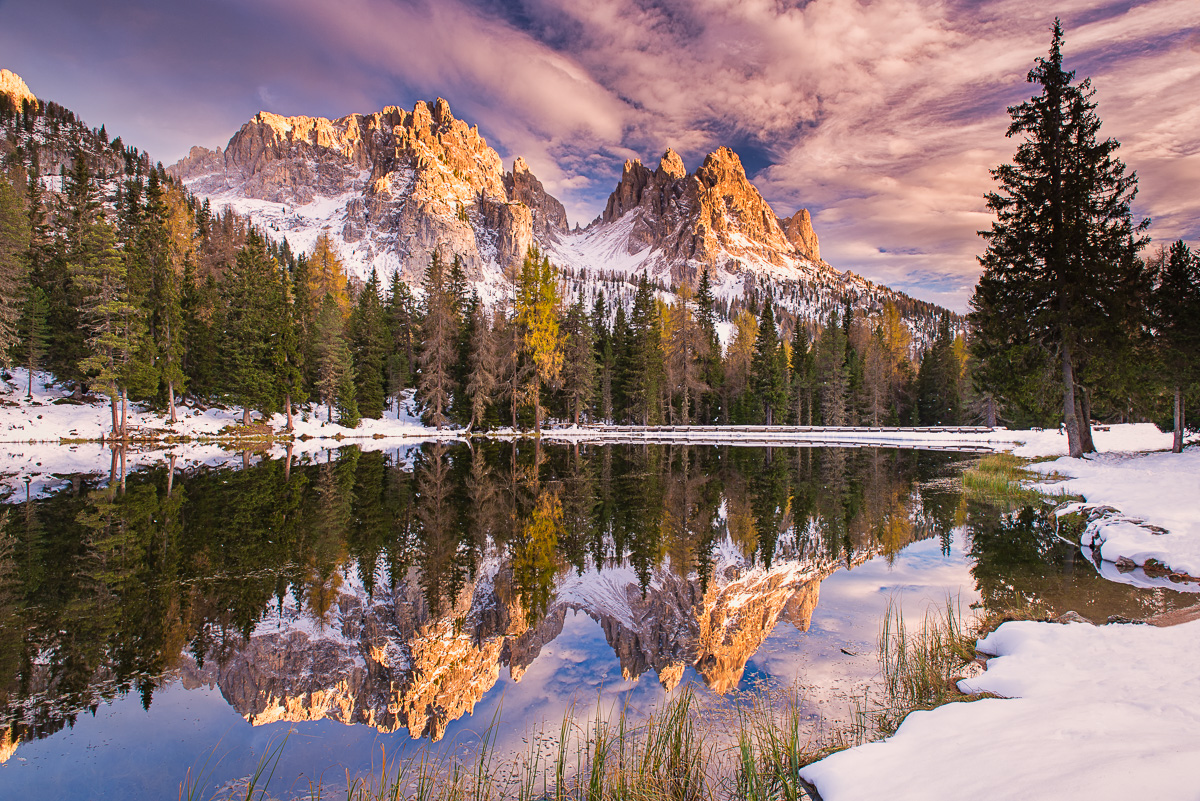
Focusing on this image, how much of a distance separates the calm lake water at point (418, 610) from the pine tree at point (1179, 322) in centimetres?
1230

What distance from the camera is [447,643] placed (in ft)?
23.0

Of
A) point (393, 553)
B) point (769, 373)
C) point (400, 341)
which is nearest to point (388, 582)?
point (393, 553)

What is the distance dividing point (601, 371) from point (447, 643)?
53.6 metres

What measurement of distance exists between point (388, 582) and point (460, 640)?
283 centimetres

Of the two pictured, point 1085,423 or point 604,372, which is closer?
point 1085,423

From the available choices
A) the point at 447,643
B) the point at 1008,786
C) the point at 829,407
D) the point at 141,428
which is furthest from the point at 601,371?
the point at 1008,786

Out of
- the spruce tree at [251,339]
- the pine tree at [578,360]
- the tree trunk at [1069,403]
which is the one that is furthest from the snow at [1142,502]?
the spruce tree at [251,339]

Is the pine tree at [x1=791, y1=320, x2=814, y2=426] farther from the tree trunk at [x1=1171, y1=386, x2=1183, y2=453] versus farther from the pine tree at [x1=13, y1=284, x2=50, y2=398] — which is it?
the pine tree at [x1=13, y1=284, x2=50, y2=398]

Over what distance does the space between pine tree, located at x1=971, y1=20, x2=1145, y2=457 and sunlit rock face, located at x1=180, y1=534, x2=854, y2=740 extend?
19.4m

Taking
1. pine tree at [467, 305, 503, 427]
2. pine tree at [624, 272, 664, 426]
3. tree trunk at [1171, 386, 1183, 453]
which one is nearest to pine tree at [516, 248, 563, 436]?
pine tree at [467, 305, 503, 427]

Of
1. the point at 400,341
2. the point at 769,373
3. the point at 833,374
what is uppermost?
the point at 400,341

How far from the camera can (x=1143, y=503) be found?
1271cm

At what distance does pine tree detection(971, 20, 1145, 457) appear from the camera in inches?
829

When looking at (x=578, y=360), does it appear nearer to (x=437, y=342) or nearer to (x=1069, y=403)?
(x=437, y=342)
